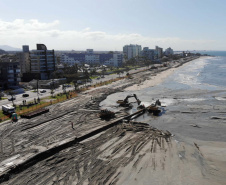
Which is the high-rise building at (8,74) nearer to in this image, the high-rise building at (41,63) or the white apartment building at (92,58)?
the high-rise building at (41,63)

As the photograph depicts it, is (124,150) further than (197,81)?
No

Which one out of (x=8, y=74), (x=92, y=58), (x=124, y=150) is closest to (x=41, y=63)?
(x=8, y=74)

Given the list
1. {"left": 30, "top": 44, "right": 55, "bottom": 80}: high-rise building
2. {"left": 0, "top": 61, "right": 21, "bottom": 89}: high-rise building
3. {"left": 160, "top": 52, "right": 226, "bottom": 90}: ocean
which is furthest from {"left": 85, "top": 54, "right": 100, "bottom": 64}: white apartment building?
{"left": 0, "top": 61, "right": 21, "bottom": 89}: high-rise building

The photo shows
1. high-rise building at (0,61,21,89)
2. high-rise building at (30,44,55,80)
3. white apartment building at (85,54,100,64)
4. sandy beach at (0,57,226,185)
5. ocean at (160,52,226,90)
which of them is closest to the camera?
sandy beach at (0,57,226,185)

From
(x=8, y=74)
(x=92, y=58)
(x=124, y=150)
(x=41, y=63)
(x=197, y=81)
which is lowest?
(x=124, y=150)

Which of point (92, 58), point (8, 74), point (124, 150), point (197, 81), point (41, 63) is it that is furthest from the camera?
point (92, 58)

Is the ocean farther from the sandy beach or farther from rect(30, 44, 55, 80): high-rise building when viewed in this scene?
rect(30, 44, 55, 80): high-rise building

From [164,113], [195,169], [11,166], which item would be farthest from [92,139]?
[164,113]

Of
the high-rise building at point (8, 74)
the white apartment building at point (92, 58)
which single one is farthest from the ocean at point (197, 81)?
the white apartment building at point (92, 58)

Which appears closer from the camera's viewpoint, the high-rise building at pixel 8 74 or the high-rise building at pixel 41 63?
the high-rise building at pixel 8 74

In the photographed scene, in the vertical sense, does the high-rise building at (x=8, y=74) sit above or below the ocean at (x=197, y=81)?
above

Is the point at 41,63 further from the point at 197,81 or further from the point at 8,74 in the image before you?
the point at 197,81
